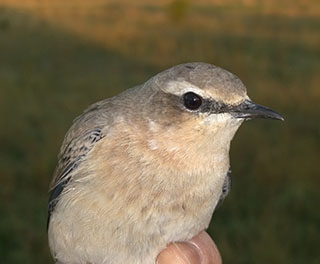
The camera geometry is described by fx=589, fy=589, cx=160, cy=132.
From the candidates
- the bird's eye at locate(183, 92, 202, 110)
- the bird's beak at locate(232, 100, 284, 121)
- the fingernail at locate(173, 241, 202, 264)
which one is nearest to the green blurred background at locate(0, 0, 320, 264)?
the fingernail at locate(173, 241, 202, 264)

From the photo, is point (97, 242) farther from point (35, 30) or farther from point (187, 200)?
point (35, 30)

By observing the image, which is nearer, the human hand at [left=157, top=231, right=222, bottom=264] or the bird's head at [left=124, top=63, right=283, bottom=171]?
the bird's head at [left=124, top=63, right=283, bottom=171]

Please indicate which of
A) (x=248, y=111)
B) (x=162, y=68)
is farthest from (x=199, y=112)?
(x=162, y=68)

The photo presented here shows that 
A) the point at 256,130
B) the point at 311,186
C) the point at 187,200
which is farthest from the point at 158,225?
the point at 256,130

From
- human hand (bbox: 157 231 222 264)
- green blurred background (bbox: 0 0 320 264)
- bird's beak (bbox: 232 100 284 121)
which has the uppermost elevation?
bird's beak (bbox: 232 100 284 121)

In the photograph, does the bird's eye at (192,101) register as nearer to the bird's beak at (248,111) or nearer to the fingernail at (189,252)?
the bird's beak at (248,111)

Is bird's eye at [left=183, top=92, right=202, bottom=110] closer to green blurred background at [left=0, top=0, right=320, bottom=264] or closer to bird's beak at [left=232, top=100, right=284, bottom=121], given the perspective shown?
bird's beak at [left=232, top=100, right=284, bottom=121]
